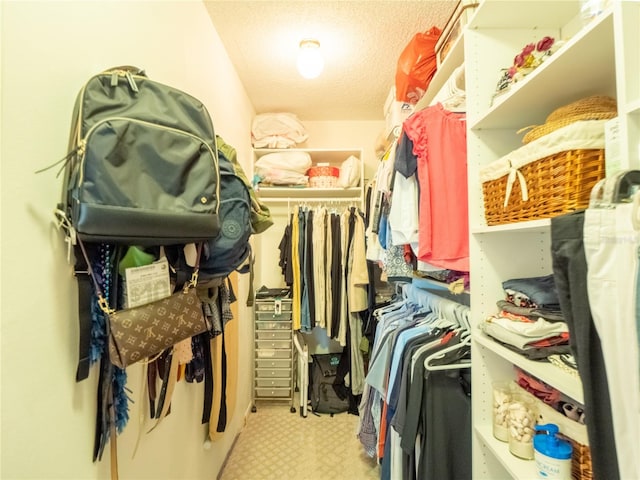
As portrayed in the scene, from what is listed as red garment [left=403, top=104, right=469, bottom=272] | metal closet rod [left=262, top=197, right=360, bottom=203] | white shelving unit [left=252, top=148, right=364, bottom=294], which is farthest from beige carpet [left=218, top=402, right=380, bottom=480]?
metal closet rod [left=262, top=197, right=360, bottom=203]

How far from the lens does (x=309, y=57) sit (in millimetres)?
1739

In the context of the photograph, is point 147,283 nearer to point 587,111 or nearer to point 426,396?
point 426,396

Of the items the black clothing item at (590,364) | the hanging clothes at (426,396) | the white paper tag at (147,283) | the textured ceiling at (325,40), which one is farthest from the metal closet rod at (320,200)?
the black clothing item at (590,364)

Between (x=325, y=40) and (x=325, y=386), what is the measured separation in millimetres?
2451

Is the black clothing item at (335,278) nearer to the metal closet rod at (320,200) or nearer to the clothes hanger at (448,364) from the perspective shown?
the metal closet rod at (320,200)

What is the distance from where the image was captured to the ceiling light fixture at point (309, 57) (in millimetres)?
1740

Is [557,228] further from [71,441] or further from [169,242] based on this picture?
[71,441]

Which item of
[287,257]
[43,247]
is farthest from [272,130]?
[43,247]

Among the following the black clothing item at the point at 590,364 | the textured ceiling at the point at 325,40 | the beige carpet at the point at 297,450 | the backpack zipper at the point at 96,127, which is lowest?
the beige carpet at the point at 297,450

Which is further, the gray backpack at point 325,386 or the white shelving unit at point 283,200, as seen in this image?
the white shelving unit at point 283,200

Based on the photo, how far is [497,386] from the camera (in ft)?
3.18

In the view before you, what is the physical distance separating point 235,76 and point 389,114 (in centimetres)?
104

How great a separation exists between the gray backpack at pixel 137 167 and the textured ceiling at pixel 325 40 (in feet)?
3.57

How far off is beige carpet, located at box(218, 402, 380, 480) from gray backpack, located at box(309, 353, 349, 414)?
0.22ft
